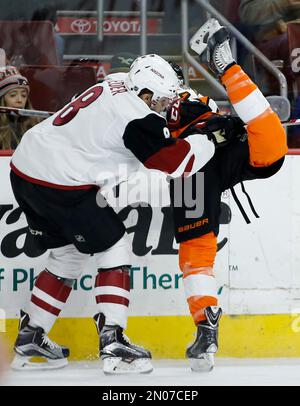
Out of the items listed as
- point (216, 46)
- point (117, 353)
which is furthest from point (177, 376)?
point (216, 46)

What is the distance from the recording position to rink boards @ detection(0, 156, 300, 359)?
404 cm

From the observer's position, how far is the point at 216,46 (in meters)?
3.56

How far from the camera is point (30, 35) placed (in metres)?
4.60

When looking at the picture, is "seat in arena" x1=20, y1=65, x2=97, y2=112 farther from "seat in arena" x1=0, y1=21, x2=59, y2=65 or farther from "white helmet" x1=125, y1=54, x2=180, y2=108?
"white helmet" x1=125, y1=54, x2=180, y2=108

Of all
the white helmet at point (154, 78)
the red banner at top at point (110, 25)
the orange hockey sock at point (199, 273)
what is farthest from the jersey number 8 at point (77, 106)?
the red banner at top at point (110, 25)

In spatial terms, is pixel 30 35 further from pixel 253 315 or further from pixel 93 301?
→ pixel 253 315

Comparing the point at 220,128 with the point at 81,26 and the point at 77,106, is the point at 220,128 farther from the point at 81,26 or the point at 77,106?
the point at 81,26

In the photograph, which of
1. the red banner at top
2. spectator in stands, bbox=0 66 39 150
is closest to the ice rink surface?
spectator in stands, bbox=0 66 39 150

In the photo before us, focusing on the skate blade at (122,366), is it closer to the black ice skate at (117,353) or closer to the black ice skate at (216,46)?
the black ice skate at (117,353)

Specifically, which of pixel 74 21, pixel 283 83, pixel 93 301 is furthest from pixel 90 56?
pixel 93 301

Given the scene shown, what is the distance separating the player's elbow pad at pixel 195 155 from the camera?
360cm

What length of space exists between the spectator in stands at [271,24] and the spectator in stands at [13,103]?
94cm

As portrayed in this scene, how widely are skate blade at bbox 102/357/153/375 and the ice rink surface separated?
0.02m

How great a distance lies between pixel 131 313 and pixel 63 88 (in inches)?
38.0
